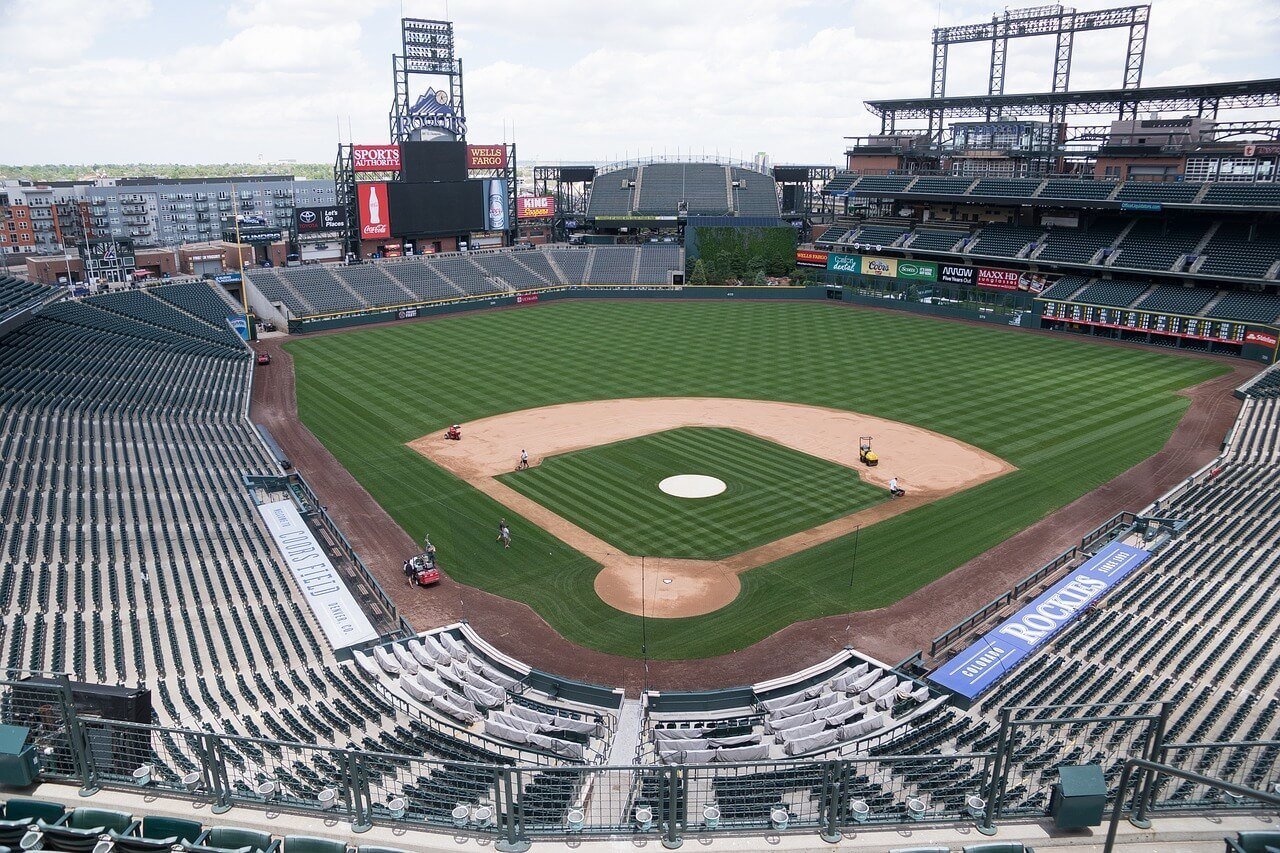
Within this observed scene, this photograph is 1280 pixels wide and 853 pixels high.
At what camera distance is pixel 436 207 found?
291 feet

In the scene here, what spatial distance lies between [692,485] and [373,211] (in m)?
59.6

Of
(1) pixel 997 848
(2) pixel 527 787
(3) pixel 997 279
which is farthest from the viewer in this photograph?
(3) pixel 997 279

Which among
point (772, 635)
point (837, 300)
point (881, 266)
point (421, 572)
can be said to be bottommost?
point (772, 635)

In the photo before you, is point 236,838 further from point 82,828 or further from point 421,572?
point 421,572

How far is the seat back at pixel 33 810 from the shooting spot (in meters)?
10.8

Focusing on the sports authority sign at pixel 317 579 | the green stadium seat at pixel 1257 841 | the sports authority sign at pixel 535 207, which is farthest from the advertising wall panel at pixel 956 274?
the green stadium seat at pixel 1257 841

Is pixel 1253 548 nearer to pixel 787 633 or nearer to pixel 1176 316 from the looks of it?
pixel 787 633

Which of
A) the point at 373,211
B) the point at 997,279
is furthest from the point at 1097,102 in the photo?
the point at 373,211

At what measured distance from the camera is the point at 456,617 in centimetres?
2828

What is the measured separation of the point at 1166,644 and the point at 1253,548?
27.6 ft

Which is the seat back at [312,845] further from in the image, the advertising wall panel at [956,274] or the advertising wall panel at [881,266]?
the advertising wall panel at [881,266]

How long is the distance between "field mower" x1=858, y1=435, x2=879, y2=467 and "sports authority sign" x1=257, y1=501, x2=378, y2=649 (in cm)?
2473

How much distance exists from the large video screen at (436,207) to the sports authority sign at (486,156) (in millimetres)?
2087

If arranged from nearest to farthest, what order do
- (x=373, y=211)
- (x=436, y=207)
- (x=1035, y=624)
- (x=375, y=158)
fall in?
(x=1035, y=624) < (x=375, y=158) < (x=373, y=211) < (x=436, y=207)
